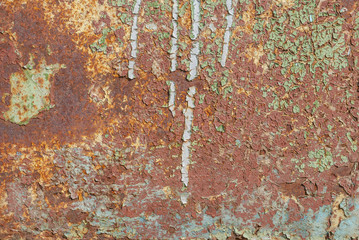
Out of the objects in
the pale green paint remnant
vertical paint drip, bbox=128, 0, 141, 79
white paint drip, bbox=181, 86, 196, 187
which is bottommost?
white paint drip, bbox=181, 86, 196, 187

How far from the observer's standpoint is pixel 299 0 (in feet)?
3.56

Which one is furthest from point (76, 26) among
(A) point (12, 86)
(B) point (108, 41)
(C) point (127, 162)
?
(C) point (127, 162)

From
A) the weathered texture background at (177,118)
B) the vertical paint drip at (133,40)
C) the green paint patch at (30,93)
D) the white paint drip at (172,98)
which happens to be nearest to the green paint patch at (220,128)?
the weathered texture background at (177,118)

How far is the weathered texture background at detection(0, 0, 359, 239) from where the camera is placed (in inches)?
41.9

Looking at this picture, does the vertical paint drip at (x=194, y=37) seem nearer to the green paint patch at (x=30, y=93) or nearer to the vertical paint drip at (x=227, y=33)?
the vertical paint drip at (x=227, y=33)

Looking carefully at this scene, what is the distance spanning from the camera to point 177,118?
3.60 ft

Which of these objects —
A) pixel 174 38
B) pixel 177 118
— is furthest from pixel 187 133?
pixel 174 38

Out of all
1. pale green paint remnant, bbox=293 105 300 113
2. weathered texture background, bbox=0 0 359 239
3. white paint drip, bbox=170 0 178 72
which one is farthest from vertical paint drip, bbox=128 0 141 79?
pale green paint remnant, bbox=293 105 300 113

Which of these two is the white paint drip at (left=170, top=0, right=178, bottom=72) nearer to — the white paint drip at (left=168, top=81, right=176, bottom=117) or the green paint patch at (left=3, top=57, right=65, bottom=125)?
the white paint drip at (left=168, top=81, right=176, bottom=117)

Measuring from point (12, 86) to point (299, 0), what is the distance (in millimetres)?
889

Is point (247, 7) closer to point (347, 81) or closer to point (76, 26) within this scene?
point (347, 81)

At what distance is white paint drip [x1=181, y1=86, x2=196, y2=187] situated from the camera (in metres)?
1.09

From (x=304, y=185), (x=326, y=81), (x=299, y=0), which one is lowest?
(x=304, y=185)

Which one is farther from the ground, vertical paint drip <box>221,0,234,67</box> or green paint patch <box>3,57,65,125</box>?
vertical paint drip <box>221,0,234,67</box>
